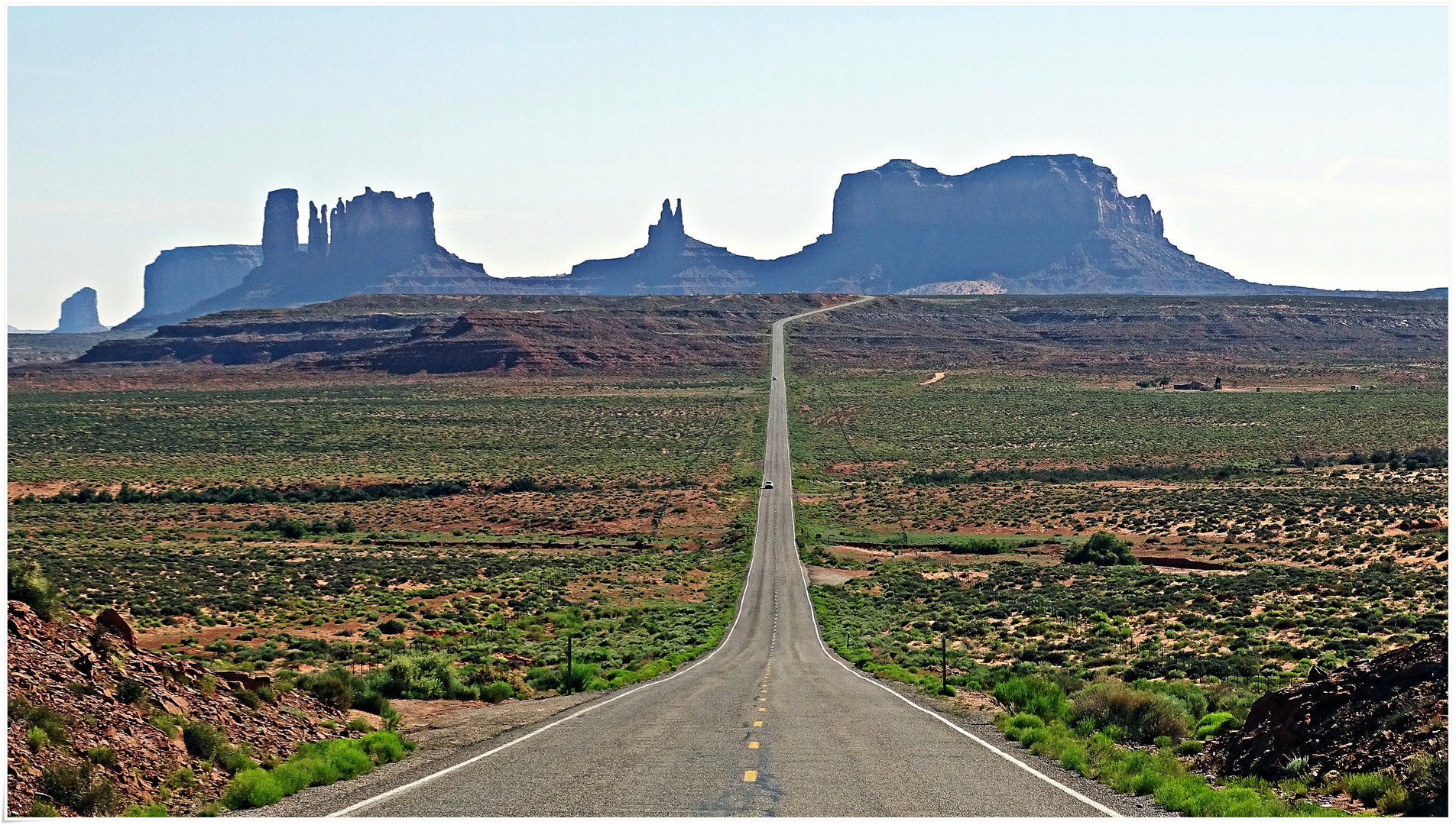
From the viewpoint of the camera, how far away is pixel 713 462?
297ft

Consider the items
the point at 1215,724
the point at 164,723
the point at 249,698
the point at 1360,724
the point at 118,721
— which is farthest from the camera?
the point at 1215,724

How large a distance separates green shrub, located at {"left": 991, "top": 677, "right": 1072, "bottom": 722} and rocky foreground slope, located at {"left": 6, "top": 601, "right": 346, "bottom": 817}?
1055cm

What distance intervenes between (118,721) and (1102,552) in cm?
4452

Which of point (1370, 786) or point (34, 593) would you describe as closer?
point (1370, 786)

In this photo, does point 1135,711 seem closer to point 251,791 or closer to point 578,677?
point 251,791

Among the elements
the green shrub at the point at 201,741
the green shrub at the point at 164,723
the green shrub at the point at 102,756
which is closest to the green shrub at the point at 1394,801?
the green shrub at the point at 201,741

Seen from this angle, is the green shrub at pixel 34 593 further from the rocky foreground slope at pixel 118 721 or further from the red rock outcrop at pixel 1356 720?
the red rock outcrop at pixel 1356 720

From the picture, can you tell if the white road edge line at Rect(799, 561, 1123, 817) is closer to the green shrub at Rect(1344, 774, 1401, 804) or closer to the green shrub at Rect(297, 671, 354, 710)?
the green shrub at Rect(1344, 774, 1401, 804)

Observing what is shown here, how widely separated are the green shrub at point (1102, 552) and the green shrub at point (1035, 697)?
30.4m

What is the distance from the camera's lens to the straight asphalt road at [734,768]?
476 inches

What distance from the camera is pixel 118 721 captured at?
13.0 meters

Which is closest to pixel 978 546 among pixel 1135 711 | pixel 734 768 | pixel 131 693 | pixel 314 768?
pixel 1135 711

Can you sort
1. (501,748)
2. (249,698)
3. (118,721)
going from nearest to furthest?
(118,721), (249,698), (501,748)

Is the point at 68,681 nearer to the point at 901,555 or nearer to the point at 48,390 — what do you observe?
the point at 901,555
